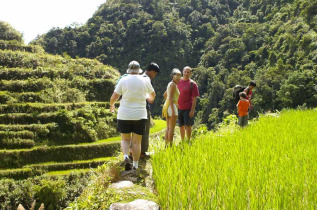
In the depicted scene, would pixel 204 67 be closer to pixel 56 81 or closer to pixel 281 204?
pixel 56 81

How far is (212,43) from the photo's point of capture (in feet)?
243

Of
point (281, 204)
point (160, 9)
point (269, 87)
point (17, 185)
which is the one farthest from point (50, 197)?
point (160, 9)

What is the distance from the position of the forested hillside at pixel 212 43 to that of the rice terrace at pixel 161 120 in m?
0.26

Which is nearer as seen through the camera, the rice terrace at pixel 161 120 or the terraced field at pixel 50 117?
the rice terrace at pixel 161 120

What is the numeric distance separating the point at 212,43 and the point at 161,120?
4444 centimetres

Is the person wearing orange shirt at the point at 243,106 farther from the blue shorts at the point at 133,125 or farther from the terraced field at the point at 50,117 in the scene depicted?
the terraced field at the point at 50,117

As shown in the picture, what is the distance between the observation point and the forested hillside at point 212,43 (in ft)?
121

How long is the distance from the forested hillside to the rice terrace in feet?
0.84

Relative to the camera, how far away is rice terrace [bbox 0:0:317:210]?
9.82 ft

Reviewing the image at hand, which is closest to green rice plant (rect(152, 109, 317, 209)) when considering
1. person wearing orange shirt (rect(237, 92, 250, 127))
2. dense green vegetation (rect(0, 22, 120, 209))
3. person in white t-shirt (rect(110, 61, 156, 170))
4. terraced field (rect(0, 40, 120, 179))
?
person in white t-shirt (rect(110, 61, 156, 170))

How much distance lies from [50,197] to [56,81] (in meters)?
12.6

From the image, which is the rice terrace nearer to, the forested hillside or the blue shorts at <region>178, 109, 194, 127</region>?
the blue shorts at <region>178, 109, 194, 127</region>

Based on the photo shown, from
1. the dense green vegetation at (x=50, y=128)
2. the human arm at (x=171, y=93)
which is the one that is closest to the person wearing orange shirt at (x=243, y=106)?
the human arm at (x=171, y=93)

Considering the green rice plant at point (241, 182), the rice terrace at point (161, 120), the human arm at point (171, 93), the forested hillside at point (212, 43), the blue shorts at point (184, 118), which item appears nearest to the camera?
the green rice plant at point (241, 182)
